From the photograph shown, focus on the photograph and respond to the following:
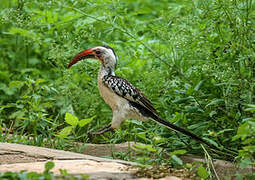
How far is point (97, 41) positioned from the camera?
18.0 feet

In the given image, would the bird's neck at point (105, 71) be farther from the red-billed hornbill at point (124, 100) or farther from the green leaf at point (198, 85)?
the green leaf at point (198, 85)

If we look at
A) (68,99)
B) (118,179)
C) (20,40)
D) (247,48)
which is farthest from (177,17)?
(20,40)

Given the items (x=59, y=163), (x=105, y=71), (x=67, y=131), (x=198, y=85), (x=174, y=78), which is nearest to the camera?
(x=59, y=163)

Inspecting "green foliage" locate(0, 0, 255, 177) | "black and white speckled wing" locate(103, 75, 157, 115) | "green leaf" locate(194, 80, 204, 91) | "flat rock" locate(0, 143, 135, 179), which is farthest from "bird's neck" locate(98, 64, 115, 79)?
"flat rock" locate(0, 143, 135, 179)

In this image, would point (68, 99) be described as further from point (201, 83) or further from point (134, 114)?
point (201, 83)

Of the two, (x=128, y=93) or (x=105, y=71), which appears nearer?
(x=128, y=93)

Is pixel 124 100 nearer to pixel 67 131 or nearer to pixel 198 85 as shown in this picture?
pixel 67 131

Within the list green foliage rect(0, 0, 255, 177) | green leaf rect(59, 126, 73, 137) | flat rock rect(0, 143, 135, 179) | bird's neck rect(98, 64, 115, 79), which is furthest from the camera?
bird's neck rect(98, 64, 115, 79)

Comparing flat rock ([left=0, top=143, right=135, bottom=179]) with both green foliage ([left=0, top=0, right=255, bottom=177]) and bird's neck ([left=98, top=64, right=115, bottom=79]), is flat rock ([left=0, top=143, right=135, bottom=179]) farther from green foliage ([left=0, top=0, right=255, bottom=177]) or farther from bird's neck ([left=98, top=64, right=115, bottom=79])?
bird's neck ([left=98, top=64, right=115, bottom=79])

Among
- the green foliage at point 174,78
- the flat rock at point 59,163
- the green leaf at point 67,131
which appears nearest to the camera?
the flat rock at point 59,163

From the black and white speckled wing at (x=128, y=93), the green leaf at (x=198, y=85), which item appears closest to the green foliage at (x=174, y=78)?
the green leaf at (x=198, y=85)

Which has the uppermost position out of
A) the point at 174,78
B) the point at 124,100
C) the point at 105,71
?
the point at 105,71

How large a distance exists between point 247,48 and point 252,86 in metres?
0.42

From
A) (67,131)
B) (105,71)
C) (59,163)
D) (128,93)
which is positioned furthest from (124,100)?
(59,163)
